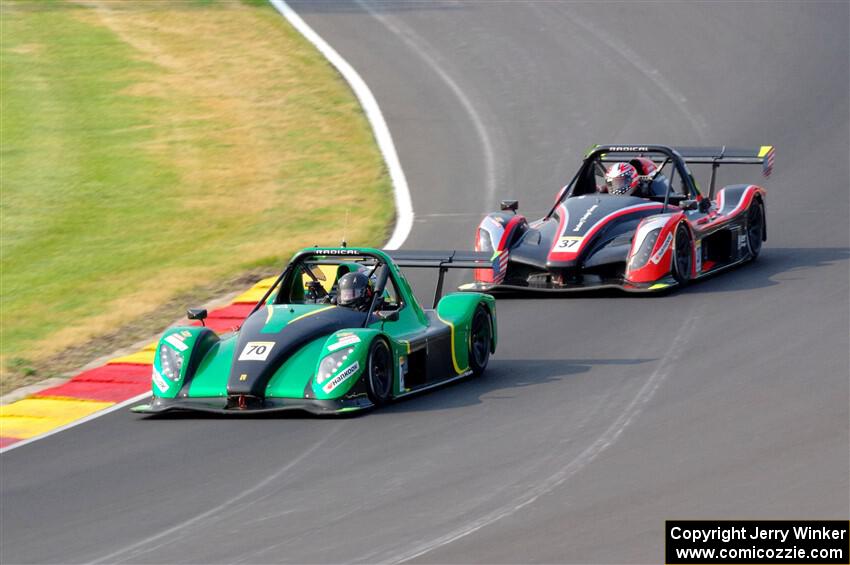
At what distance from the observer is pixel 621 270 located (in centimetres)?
1666

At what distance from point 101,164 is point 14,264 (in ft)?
16.2

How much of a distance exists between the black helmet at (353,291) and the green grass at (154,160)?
4.07m

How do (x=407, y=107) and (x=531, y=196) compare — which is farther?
(x=407, y=107)

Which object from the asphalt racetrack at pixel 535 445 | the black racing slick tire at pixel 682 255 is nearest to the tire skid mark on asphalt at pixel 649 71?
the asphalt racetrack at pixel 535 445

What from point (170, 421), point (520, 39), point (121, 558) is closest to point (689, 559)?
point (121, 558)

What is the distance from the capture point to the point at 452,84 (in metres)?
27.6

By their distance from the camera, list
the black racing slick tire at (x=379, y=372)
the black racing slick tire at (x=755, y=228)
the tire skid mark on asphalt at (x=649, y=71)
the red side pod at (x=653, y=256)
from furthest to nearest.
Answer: the tire skid mark on asphalt at (x=649, y=71) → the black racing slick tire at (x=755, y=228) → the red side pod at (x=653, y=256) → the black racing slick tire at (x=379, y=372)

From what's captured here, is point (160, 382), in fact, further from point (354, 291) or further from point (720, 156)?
point (720, 156)

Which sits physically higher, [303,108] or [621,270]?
[303,108]

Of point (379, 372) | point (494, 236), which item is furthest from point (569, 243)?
point (379, 372)

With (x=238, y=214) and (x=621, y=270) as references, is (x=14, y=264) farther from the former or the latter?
(x=621, y=270)

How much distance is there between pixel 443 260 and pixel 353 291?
1.31m

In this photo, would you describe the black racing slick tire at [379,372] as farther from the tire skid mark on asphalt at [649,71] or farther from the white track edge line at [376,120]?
the tire skid mark on asphalt at [649,71]

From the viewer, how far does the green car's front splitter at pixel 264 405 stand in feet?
40.4
